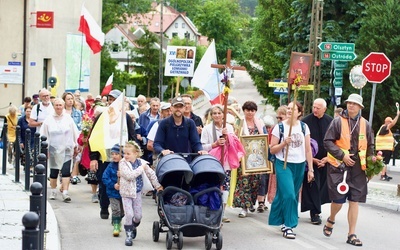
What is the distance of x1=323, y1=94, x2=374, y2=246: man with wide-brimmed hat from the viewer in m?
12.1

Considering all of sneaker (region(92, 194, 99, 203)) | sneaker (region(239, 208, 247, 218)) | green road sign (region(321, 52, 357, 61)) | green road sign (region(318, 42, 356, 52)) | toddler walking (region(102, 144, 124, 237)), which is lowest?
sneaker (region(92, 194, 99, 203))

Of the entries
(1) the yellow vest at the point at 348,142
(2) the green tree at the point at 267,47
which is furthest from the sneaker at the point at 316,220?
(2) the green tree at the point at 267,47

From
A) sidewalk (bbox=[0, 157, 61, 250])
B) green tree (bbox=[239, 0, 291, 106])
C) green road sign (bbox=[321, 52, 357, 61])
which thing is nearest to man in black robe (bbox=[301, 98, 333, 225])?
sidewalk (bbox=[0, 157, 61, 250])

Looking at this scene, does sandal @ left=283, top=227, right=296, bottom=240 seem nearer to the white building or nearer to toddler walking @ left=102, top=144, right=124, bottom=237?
toddler walking @ left=102, top=144, right=124, bottom=237

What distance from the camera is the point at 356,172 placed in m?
12.1

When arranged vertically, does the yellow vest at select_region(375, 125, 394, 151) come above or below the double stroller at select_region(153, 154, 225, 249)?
below

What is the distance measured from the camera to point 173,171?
1130cm

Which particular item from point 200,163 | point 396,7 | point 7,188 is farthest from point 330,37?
point 200,163

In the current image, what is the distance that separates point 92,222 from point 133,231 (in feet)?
6.64

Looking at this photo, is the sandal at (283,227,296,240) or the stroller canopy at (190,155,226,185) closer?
the stroller canopy at (190,155,226,185)

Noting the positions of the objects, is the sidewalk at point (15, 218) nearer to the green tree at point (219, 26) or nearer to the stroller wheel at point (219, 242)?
the stroller wheel at point (219, 242)

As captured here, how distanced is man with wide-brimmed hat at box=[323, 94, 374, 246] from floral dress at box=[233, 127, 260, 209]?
2477 mm

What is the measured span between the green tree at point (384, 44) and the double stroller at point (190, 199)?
26.9 metres

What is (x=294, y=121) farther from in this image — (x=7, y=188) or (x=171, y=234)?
(x=7, y=188)
